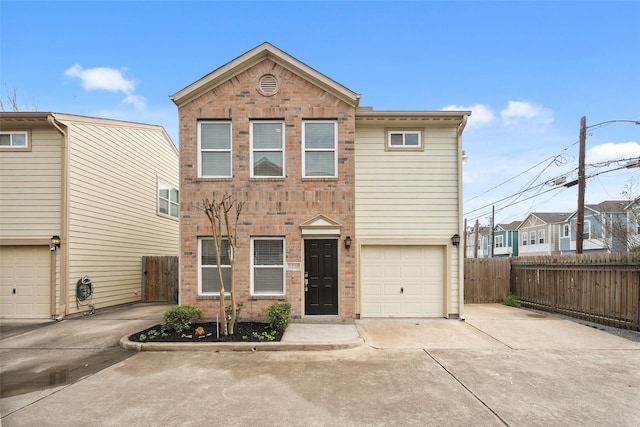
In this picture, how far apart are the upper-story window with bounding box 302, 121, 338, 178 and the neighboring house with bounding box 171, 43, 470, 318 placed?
3cm

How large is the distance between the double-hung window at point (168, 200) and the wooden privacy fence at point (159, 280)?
104 inches

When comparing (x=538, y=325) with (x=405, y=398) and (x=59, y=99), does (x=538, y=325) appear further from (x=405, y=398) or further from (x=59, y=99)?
(x=59, y=99)

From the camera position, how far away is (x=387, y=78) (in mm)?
16719

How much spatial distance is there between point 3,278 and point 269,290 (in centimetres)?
789

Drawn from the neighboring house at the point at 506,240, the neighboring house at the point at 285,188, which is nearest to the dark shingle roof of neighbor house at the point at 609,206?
the neighboring house at the point at 506,240

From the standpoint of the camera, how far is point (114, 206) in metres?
11.6

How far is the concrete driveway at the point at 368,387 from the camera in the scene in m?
4.01

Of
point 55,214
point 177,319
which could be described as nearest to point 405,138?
point 177,319

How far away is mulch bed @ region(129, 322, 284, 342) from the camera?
6968mm

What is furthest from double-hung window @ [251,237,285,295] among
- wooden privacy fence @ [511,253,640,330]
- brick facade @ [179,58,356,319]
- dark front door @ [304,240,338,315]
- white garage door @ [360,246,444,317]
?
wooden privacy fence @ [511,253,640,330]

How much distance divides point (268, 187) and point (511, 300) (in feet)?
32.1

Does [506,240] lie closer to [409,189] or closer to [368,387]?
[409,189]

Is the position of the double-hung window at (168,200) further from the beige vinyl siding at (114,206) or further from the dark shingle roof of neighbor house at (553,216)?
the dark shingle roof of neighbor house at (553,216)

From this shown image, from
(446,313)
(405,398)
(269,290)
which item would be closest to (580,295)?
(446,313)
